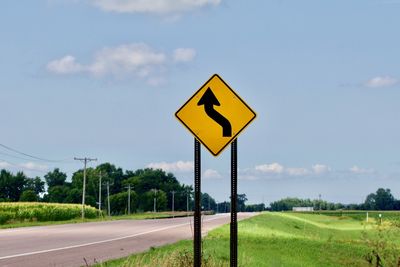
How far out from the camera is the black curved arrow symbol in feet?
34.0

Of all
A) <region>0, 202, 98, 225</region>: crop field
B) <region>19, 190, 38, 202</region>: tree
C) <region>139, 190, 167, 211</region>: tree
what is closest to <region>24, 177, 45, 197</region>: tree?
<region>19, 190, 38, 202</region>: tree

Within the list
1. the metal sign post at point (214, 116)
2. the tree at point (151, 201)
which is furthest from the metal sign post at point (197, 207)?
the tree at point (151, 201)

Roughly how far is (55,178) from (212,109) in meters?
170

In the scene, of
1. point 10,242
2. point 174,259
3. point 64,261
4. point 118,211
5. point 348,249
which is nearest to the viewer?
point 174,259

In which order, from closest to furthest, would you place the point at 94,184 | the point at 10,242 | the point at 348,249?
the point at 348,249 → the point at 10,242 → the point at 94,184

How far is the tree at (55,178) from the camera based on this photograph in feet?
576

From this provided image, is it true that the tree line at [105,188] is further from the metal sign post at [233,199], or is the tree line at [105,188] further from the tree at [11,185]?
the metal sign post at [233,199]

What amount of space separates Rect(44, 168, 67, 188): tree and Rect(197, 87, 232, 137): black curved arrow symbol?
555 feet

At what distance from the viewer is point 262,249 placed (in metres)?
21.1

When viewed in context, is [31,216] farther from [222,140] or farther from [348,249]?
[222,140]

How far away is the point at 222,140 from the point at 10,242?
18400mm

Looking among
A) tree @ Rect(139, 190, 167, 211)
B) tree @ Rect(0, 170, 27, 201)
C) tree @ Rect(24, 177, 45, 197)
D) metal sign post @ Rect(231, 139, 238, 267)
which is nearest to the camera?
metal sign post @ Rect(231, 139, 238, 267)

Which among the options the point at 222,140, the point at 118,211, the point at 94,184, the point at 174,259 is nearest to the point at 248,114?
the point at 222,140

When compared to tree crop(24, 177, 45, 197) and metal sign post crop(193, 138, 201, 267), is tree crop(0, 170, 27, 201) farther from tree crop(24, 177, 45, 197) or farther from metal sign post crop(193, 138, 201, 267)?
metal sign post crop(193, 138, 201, 267)
